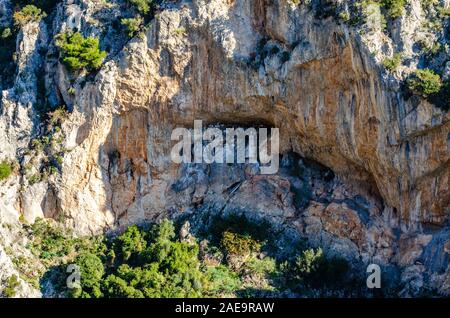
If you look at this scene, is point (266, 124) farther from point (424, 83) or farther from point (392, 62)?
point (424, 83)

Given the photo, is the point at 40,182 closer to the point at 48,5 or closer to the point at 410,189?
the point at 48,5

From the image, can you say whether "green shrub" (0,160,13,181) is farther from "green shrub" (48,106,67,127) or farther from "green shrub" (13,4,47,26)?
"green shrub" (13,4,47,26)

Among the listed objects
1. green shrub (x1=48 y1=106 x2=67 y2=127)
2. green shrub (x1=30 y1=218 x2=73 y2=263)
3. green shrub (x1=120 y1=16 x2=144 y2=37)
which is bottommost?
green shrub (x1=30 y1=218 x2=73 y2=263)

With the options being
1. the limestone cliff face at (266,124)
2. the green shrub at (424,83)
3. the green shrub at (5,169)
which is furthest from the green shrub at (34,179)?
the green shrub at (424,83)

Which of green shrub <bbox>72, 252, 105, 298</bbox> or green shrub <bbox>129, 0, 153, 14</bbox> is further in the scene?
green shrub <bbox>129, 0, 153, 14</bbox>

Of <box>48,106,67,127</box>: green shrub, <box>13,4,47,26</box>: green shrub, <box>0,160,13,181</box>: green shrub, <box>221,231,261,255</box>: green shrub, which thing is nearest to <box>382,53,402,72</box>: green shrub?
<box>221,231,261,255</box>: green shrub

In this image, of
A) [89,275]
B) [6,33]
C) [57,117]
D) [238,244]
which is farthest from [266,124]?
[6,33]
